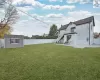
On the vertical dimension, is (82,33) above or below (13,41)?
above

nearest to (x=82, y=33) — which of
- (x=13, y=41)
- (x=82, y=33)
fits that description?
(x=82, y=33)

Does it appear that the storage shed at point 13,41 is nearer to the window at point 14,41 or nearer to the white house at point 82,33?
the window at point 14,41

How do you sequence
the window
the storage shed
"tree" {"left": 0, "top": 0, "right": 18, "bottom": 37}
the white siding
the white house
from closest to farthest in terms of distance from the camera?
the storage shed → the window → the white house → the white siding → "tree" {"left": 0, "top": 0, "right": 18, "bottom": 37}

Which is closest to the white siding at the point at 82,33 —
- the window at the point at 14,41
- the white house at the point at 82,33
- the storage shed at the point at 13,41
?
the white house at the point at 82,33

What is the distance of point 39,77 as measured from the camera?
6.78m

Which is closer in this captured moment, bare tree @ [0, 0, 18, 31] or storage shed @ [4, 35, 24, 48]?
storage shed @ [4, 35, 24, 48]

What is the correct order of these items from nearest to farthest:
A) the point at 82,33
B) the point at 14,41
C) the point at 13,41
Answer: the point at 13,41 → the point at 14,41 → the point at 82,33

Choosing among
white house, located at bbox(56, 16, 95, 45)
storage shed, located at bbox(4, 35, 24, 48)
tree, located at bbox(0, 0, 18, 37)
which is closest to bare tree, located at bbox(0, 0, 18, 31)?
tree, located at bbox(0, 0, 18, 37)

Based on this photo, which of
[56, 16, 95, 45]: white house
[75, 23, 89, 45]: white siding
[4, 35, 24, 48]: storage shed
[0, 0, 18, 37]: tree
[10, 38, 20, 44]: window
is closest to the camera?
[4, 35, 24, 48]: storage shed

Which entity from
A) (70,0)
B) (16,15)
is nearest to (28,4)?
(70,0)

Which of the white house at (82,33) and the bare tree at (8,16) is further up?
the bare tree at (8,16)

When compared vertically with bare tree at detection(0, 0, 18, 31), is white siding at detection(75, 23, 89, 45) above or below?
below

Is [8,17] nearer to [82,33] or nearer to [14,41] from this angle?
[14,41]

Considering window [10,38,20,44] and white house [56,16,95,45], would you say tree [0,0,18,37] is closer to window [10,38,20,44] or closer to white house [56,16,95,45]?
window [10,38,20,44]
